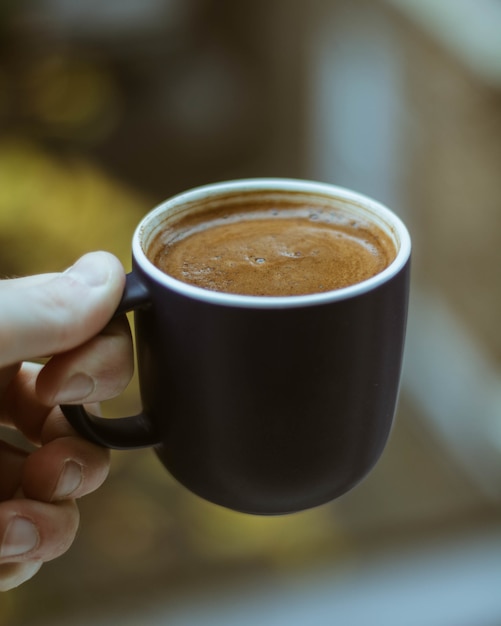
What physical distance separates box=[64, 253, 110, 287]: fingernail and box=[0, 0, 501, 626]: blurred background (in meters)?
0.57

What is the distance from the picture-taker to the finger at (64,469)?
2.20ft

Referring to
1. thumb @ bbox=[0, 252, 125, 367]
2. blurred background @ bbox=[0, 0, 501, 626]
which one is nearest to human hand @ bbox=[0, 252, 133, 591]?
thumb @ bbox=[0, 252, 125, 367]

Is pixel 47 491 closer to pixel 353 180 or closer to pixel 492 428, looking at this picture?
pixel 353 180

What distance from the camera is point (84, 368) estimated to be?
542 mm

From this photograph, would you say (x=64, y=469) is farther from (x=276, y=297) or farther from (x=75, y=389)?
(x=276, y=297)

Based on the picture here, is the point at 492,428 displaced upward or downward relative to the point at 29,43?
downward

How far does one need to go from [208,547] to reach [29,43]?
945mm

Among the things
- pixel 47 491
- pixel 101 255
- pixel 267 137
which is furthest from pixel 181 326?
pixel 267 137

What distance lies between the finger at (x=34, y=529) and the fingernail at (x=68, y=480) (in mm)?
16

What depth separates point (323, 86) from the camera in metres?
1.25

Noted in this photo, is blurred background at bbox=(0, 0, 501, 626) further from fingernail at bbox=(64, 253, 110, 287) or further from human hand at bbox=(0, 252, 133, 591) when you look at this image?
fingernail at bbox=(64, 253, 110, 287)

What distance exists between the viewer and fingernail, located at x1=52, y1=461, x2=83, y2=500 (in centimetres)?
67

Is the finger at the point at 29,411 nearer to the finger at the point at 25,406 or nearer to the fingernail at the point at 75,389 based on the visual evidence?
the finger at the point at 25,406

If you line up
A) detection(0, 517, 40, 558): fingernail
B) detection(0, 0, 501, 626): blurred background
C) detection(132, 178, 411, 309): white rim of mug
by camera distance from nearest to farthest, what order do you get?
1. detection(132, 178, 411, 309): white rim of mug
2. detection(0, 517, 40, 558): fingernail
3. detection(0, 0, 501, 626): blurred background
